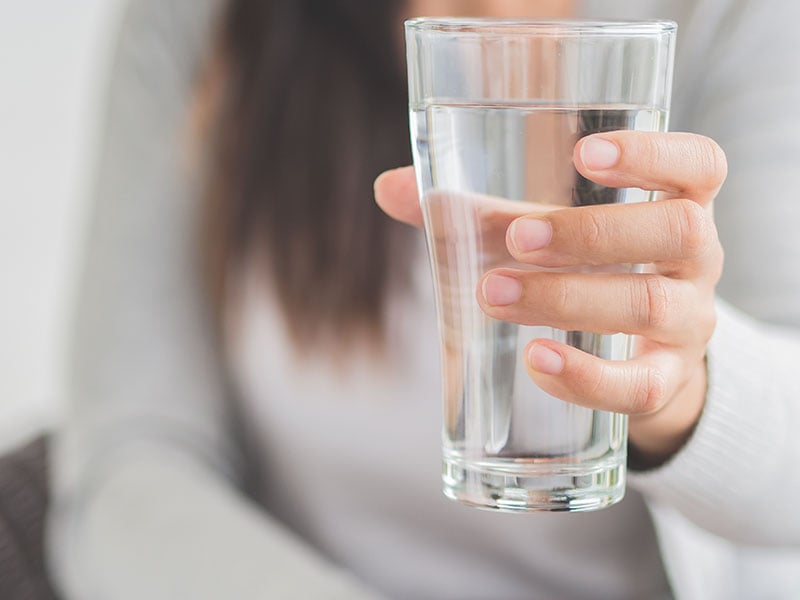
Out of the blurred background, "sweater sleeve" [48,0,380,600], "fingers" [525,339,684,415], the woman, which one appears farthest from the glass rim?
the blurred background

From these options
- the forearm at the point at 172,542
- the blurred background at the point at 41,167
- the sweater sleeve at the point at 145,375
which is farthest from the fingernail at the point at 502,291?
the blurred background at the point at 41,167

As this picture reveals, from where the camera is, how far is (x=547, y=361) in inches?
13.4

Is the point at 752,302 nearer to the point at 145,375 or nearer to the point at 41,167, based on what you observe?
the point at 145,375

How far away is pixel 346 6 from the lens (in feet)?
3.19

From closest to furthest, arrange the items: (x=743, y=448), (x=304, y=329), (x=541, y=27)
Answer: (x=541, y=27) < (x=743, y=448) < (x=304, y=329)

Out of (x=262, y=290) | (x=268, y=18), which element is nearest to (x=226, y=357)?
(x=262, y=290)

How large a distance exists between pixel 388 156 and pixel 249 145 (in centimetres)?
13

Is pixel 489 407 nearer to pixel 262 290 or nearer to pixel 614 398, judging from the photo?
pixel 614 398

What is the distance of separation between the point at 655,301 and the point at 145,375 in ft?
2.17

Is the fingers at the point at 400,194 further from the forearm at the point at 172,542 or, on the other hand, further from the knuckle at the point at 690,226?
the forearm at the point at 172,542

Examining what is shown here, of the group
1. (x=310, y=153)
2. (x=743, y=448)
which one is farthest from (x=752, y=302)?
(x=310, y=153)

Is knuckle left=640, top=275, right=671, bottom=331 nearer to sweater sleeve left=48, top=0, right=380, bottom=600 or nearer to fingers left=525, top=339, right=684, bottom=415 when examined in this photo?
fingers left=525, top=339, right=684, bottom=415

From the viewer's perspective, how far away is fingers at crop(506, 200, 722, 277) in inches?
13.1

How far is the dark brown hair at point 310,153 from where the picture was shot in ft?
2.96
